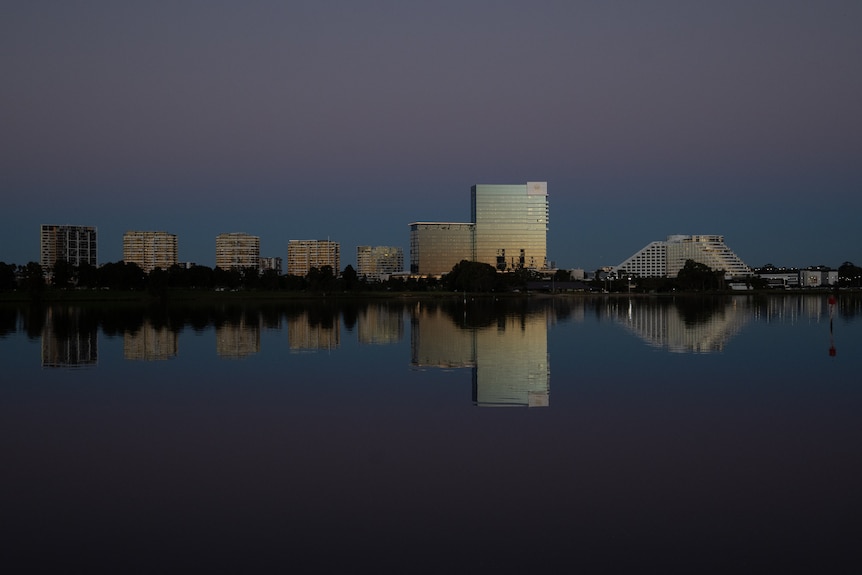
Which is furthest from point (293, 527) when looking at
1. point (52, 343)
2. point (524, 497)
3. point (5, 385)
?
point (52, 343)

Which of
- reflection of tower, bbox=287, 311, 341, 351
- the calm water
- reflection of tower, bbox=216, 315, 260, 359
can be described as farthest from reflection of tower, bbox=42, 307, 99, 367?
reflection of tower, bbox=287, 311, 341, 351

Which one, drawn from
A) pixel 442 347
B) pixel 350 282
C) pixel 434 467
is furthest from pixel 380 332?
pixel 350 282

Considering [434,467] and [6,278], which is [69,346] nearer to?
[434,467]

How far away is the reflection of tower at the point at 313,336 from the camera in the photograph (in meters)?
Result: 34.3

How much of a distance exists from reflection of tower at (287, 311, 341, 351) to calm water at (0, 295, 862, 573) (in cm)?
853

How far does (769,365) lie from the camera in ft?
84.5

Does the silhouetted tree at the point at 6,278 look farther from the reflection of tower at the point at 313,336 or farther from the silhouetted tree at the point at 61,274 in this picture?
the reflection of tower at the point at 313,336

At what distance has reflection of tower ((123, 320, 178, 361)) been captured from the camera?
2987cm

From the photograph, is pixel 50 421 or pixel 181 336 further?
pixel 181 336

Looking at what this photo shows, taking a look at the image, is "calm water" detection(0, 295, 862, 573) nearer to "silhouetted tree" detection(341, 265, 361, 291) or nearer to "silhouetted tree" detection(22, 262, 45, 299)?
"silhouetted tree" detection(22, 262, 45, 299)

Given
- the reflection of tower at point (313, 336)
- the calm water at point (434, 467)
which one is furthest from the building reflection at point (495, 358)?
the reflection of tower at point (313, 336)

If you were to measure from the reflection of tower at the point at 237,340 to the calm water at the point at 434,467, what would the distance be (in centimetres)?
528

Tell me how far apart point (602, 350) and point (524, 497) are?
73.2ft

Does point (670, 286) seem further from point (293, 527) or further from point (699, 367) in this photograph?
point (293, 527)
